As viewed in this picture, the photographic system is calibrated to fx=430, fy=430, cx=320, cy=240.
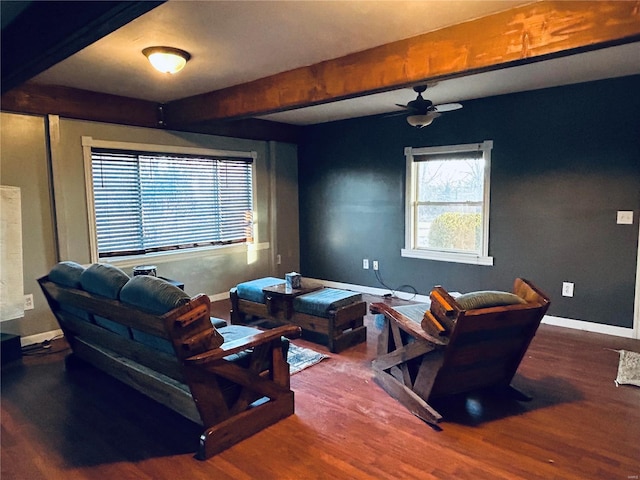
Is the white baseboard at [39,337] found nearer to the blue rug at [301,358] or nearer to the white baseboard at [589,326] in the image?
the blue rug at [301,358]

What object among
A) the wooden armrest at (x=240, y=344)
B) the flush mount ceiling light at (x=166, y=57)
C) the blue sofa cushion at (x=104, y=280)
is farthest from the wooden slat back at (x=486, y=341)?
the flush mount ceiling light at (x=166, y=57)

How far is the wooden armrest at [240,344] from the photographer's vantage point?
82.1 inches

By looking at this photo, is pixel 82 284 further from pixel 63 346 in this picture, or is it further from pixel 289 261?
pixel 289 261

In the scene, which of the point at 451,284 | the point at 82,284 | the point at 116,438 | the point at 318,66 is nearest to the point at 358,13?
the point at 318,66

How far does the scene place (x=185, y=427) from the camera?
8.27ft

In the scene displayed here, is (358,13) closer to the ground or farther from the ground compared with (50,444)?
farther from the ground

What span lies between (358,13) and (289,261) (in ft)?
14.2

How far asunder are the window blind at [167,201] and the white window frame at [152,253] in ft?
0.18

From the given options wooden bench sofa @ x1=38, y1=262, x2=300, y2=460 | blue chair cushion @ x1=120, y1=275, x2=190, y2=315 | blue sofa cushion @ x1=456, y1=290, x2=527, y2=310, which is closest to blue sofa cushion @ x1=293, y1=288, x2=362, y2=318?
wooden bench sofa @ x1=38, y1=262, x2=300, y2=460

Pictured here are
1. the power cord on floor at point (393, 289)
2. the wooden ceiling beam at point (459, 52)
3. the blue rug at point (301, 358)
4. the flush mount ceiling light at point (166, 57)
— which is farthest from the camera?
the power cord on floor at point (393, 289)

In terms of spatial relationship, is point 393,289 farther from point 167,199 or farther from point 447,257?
point 167,199

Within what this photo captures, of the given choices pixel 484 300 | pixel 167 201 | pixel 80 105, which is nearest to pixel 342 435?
pixel 484 300

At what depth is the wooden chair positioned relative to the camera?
231 cm

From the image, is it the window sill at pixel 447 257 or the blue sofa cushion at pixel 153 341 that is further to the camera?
the window sill at pixel 447 257
